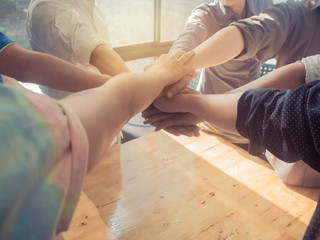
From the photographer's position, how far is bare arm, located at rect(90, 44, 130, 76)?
0.91m

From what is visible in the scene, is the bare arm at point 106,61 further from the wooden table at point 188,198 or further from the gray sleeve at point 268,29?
the gray sleeve at point 268,29

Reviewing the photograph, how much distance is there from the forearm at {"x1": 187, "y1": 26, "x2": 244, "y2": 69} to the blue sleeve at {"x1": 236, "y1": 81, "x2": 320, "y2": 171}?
0.49 meters

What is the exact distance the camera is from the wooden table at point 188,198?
0.72 metres

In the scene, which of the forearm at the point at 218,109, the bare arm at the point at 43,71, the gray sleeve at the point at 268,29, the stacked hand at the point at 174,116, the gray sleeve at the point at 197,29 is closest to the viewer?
the forearm at the point at 218,109

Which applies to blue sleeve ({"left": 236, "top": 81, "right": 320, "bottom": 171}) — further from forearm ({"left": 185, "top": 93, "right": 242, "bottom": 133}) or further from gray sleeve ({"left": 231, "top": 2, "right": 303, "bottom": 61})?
gray sleeve ({"left": 231, "top": 2, "right": 303, "bottom": 61})

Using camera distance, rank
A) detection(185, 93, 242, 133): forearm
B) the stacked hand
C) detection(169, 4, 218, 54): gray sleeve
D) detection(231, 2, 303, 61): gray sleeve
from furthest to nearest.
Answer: detection(169, 4, 218, 54): gray sleeve → detection(231, 2, 303, 61): gray sleeve → the stacked hand → detection(185, 93, 242, 133): forearm

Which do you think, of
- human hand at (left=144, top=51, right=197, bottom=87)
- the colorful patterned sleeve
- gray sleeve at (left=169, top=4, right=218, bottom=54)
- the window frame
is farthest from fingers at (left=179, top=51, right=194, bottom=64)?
the window frame

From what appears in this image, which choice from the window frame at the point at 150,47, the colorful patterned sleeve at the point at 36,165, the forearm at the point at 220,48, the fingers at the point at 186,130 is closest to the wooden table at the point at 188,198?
the fingers at the point at 186,130

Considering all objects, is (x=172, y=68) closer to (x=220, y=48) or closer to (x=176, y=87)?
(x=176, y=87)

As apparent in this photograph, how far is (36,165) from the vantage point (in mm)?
222

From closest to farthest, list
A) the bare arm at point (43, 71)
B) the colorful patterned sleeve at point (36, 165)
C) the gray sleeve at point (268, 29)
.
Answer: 1. the colorful patterned sleeve at point (36, 165)
2. the bare arm at point (43, 71)
3. the gray sleeve at point (268, 29)

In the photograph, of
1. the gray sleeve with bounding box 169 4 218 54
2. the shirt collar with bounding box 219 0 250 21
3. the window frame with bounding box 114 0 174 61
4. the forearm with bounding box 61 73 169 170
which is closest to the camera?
the forearm with bounding box 61 73 169 170

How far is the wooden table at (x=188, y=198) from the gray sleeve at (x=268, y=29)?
0.44 meters

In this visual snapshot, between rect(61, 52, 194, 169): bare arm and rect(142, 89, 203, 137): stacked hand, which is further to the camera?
rect(142, 89, 203, 137): stacked hand
